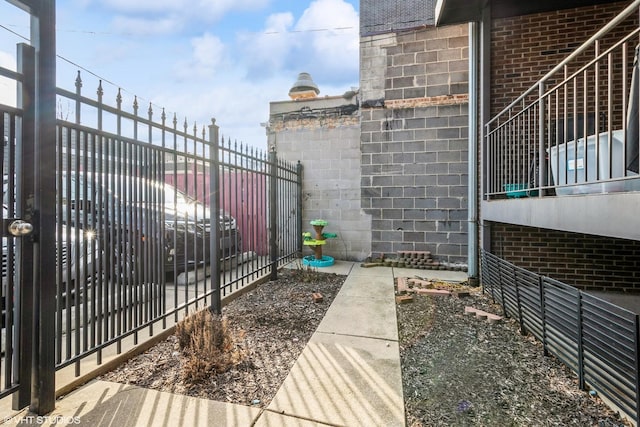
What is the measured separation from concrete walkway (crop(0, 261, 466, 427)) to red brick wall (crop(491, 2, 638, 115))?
4261mm

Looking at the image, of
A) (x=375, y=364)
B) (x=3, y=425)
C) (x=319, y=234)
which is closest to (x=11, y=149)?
(x=3, y=425)

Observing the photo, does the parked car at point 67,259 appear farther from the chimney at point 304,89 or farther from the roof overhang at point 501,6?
the chimney at point 304,89

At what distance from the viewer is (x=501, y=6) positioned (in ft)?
14.8

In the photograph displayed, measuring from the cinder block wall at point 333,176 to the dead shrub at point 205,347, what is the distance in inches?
157

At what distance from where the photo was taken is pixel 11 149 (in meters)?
1.61

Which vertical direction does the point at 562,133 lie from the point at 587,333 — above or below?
above

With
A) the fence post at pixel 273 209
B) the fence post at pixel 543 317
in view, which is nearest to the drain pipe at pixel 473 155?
the fence post at pixel 543 317

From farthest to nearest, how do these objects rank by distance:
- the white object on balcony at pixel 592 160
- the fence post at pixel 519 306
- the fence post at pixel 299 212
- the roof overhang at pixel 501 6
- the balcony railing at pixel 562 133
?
the fence post at pixel 299 212, the roof overhang at pixel 501 6, the fence post at pixel 519 306, the balcony railing at pixel 562 133, the white object on balcony at pixel 592 160

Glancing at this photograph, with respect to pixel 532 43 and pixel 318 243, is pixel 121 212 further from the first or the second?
pixel 532 43

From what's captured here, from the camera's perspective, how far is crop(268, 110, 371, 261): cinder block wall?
250 inches

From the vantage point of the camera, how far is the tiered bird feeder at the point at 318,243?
5.99 metres

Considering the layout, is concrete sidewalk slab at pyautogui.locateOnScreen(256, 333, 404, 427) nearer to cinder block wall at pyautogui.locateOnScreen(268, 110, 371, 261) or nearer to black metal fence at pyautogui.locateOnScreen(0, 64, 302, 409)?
black metal fence at pyautogui.locateOnScreen(0, 64, 302, 409)

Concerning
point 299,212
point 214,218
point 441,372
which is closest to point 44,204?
point 214,218

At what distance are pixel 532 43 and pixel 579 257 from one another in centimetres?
332
